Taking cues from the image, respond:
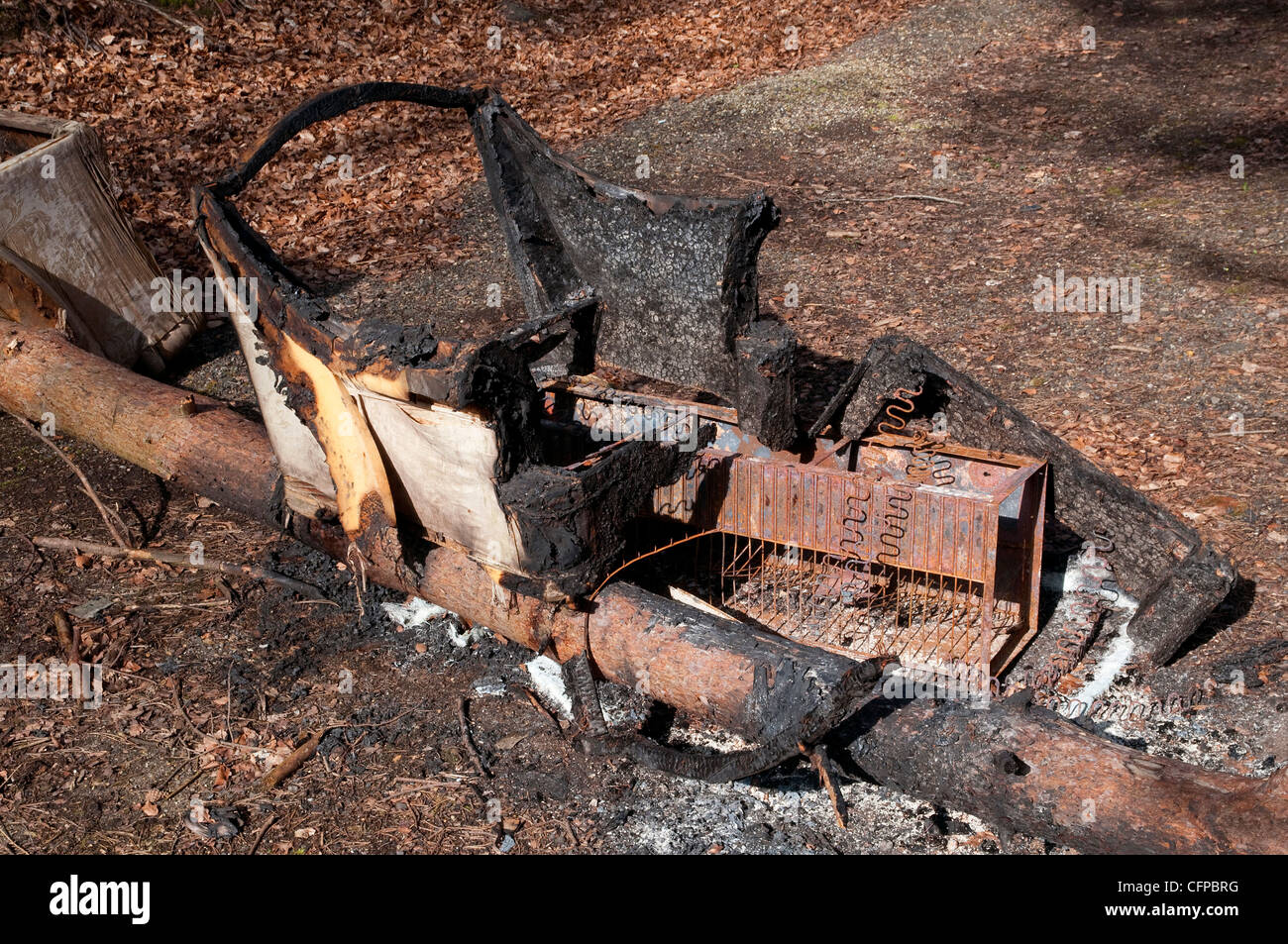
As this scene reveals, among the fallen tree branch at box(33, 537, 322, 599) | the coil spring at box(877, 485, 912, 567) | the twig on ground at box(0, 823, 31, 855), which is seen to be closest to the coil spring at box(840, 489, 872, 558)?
the coil spring at box(877, 485, 912, 567)

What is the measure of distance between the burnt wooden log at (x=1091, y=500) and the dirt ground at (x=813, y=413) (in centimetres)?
27

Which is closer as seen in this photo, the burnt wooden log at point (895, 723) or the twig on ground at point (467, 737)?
the burnt wooden log at point (895, 723)

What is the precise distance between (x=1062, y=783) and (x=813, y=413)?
2954 mm

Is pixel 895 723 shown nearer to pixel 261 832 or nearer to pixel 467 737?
pixel 467 737

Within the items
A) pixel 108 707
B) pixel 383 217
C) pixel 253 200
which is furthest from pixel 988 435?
pixel 253 200

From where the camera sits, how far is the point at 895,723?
12.5ft

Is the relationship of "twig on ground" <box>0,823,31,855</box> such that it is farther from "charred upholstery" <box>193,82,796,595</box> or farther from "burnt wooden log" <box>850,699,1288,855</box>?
"burnt wooden log" <box>850,699,1288,855</box>

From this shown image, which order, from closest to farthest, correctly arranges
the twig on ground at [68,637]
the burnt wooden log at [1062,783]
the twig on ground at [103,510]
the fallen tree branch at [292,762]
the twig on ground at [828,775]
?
1. the burnt wooden log at [1062,783]
2. the twig on ground at [828,775]
3. the fallen tree branch at [292,762]
4. the twig on ground at [68,637]
5. the twig on ground at [103,510]

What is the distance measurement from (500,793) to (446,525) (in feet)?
3.44

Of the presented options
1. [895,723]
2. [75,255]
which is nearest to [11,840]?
[895,723]

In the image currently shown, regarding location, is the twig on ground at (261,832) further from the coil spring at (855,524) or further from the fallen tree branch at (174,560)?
the coil spring at (855,524)

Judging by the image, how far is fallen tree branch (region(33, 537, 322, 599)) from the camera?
5062 mm

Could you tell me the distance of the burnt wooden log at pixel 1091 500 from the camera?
13.7 feet

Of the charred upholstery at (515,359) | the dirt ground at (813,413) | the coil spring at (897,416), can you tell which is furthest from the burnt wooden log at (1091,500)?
the charred upholstery at (515,359)
